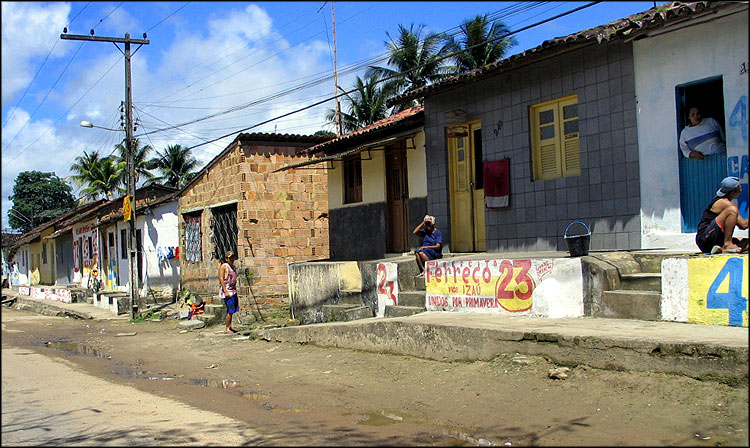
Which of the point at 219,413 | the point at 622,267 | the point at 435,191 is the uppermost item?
the point at 435,191

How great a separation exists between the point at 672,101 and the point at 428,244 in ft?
15.2

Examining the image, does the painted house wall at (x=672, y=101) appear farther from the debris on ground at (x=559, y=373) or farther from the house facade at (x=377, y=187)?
the house facade at (x=377, y=187)

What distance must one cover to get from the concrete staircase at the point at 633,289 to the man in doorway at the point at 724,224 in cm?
73

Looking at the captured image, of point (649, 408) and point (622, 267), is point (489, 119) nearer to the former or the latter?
point (622, 267)

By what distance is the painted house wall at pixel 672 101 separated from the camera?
28.0 feet

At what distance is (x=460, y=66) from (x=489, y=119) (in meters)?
18.2

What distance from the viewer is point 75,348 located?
1399 cm

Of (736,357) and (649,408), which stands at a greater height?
(736,357)

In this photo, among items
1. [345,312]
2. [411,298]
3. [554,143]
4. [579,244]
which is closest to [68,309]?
[345,312]

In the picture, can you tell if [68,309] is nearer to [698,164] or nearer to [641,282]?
[641,282]

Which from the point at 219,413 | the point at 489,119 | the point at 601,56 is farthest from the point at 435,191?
the point at 219,413

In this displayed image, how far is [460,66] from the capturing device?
29469 mm

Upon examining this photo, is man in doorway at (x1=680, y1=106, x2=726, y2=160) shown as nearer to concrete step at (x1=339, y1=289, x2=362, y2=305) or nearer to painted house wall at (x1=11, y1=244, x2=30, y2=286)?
concrete step at (x1=339, y1=289, x2=362, y2=305)

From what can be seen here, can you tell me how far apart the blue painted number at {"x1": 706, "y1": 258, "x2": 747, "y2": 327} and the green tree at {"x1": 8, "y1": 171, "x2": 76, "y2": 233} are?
44886mm
